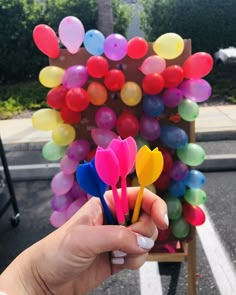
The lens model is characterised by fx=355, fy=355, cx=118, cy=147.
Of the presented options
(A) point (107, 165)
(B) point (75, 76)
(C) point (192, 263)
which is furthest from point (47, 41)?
(C) point (192, 263)

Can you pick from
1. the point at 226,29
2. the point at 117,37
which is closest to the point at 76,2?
the point at 226,29

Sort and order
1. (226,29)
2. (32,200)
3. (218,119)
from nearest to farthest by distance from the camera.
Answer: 1. (32,200)
2. (218,119)
3. (226,29)

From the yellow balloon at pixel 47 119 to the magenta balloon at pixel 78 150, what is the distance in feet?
0.58

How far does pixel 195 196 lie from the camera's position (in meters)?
2.18

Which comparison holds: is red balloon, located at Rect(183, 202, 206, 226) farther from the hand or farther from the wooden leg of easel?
the hand

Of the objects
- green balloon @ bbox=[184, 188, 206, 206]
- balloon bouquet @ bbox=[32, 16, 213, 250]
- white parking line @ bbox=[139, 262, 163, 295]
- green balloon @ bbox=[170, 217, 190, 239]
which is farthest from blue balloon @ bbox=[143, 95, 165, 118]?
white parking line @ bbox=[139, 262, 163, 295]

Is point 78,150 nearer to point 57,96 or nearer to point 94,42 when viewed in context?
point 57,96

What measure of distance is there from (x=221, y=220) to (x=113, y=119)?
2.01 m

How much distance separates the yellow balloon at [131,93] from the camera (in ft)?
6.57

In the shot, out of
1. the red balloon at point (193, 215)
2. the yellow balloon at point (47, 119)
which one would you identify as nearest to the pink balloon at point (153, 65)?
the yellow balloon at point (47, 119)

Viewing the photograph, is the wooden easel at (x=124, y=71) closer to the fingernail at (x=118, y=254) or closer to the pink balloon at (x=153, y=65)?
the pink balloon at (x=153, y=65)

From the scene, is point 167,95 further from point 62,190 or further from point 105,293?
point 105,293

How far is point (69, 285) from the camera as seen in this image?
1271 mm

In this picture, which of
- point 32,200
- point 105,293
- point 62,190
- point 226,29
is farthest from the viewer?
point 226,29
